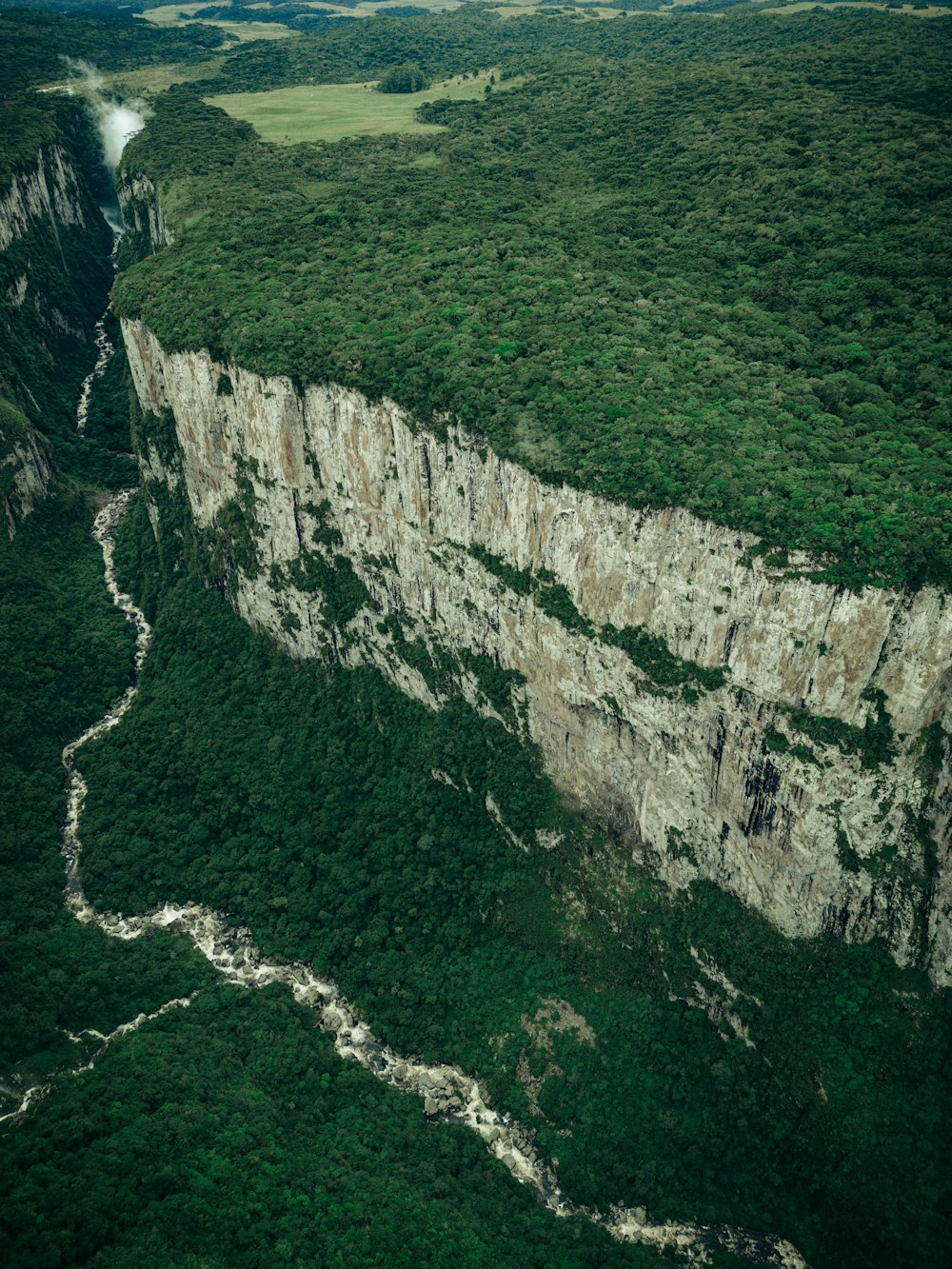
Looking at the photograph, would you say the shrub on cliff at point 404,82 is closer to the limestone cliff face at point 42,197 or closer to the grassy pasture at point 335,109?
the grassy pasture at point 335,109

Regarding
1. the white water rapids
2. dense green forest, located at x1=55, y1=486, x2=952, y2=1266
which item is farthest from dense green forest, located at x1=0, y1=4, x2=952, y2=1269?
the white water rapids

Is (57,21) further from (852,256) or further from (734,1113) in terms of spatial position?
(734,1113)

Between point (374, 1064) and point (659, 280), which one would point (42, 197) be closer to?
point (659, 280)

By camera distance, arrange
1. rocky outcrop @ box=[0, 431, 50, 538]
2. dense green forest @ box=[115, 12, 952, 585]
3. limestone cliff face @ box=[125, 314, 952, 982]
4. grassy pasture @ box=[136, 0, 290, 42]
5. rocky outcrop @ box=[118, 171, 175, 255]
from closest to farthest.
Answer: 1. limestone cliff face @ box=[125, 314, 952, 982]
2. dense green forest @ box=[115, 12, 952, 585]
3. rocky outcrop @ box=[0, 431, 50, 538]
4. rocky outcrop @ box=[118, 171, 175, 255]
5. grassy pasture @ box=[136, 0, 290, 42]

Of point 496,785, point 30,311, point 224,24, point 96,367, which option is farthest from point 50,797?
point 224,24

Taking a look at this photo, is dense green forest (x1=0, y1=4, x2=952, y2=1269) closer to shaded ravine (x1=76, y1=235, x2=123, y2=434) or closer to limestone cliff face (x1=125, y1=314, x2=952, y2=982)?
limestone cliff face (x1=125, y1=314, x2=952, y2=982)

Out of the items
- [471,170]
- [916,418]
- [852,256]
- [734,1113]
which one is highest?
[471,170]

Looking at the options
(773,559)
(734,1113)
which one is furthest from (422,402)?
(734,1113)
